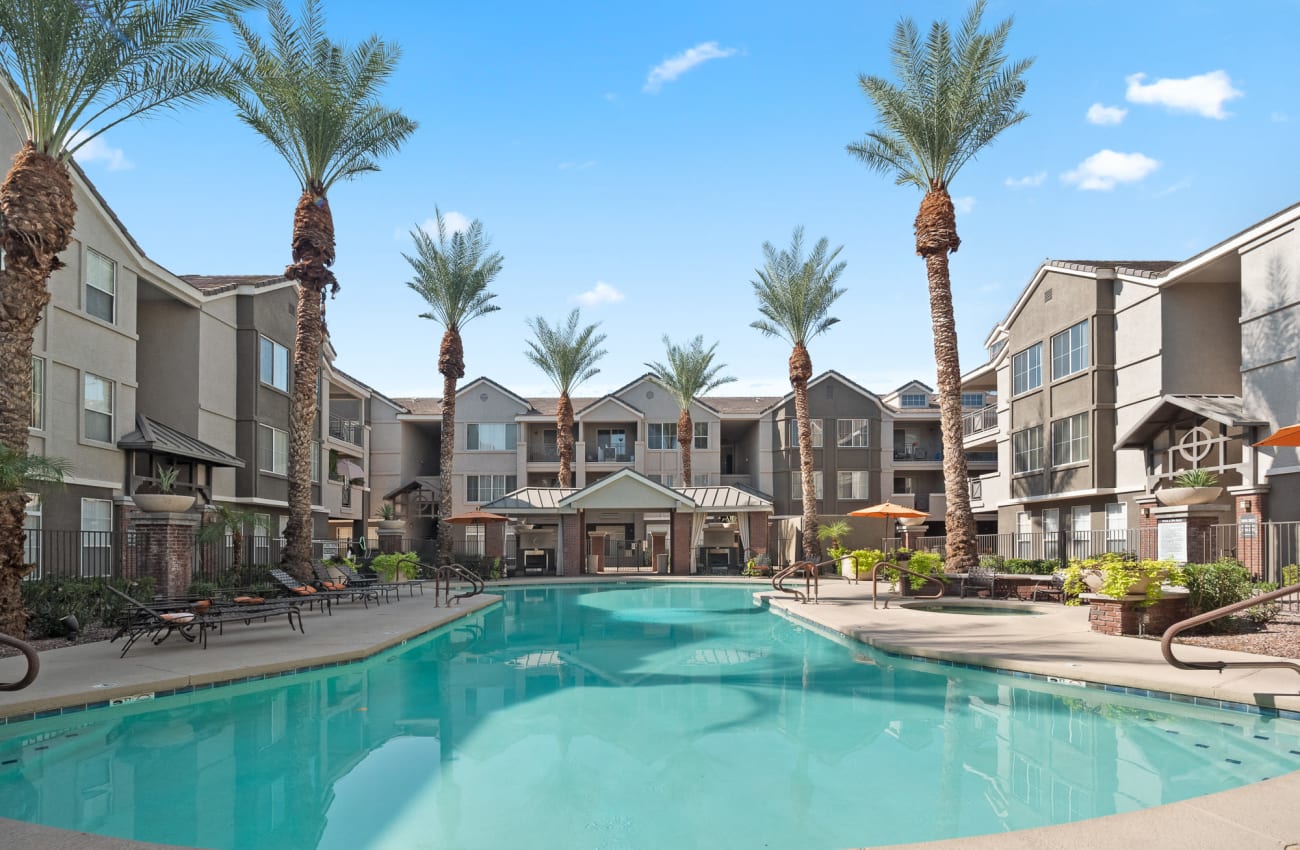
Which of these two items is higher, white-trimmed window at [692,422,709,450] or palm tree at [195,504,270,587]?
white-trimmed window at [692,422,709,450]

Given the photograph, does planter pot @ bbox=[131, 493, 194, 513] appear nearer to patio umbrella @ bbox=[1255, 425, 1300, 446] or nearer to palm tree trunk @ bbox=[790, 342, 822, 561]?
patio umbrella @ bbox=[1255, 425, 1300, 446]

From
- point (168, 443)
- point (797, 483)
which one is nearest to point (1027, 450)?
point (797, 483)

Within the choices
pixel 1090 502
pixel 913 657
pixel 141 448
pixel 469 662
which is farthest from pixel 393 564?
pixel 1090 502

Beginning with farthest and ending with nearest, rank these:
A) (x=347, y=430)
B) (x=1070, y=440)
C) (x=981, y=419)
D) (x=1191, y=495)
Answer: (x=347, y=430) < (x=981, y=419) < (x=1070, y=440) < (x=1191, y=495)

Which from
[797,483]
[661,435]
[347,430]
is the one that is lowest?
[797,483]

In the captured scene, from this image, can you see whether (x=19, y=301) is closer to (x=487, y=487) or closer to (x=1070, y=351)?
(x=1070, y=351)

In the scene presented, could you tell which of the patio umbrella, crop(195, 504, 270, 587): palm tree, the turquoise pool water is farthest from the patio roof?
crop(195, 504, 270, 587): palm tree

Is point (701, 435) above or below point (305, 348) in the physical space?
below

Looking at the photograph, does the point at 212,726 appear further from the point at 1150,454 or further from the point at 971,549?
the point at 1150,454

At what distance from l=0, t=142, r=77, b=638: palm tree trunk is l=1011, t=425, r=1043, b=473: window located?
27960 millimetres

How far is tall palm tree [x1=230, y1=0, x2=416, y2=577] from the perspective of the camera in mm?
20344

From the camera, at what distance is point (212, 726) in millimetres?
9266

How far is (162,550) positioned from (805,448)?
81.6 ft

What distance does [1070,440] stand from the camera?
27578 millimetres
